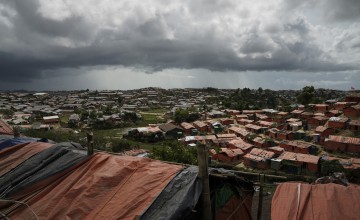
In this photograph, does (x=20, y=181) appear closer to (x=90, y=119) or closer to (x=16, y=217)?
(x=16, y=217)

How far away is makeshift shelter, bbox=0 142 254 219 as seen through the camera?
447 centimetres

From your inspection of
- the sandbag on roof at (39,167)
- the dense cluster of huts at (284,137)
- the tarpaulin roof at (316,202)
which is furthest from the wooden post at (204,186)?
the dense cluster of huts at (284,137)

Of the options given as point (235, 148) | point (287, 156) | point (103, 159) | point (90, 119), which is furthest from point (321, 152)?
point (90, 119)

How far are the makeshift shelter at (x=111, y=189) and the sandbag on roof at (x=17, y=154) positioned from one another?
0.20 metres

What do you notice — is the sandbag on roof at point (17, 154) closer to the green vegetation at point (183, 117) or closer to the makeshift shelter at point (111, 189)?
the makeshift shelter at point (111, 189)

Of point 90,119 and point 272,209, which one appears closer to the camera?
point 272,209

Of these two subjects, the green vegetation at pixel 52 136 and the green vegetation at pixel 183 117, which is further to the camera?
the green vegetation at pixel 183 117

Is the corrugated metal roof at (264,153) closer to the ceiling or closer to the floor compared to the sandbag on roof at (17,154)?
closer to the floor

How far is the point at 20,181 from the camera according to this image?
567 centimetres

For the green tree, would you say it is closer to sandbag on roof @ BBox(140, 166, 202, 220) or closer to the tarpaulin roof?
sandbag on roof @ BBox(140, 166, 202, 220)

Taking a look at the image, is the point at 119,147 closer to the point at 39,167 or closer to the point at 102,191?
the point at 39,167

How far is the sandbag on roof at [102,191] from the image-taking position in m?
4.59

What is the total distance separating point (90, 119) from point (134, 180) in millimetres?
48543

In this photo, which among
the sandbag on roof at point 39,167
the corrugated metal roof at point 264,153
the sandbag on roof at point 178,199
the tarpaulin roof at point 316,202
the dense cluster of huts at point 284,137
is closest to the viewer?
the tarpaulin roof at point 316,202
